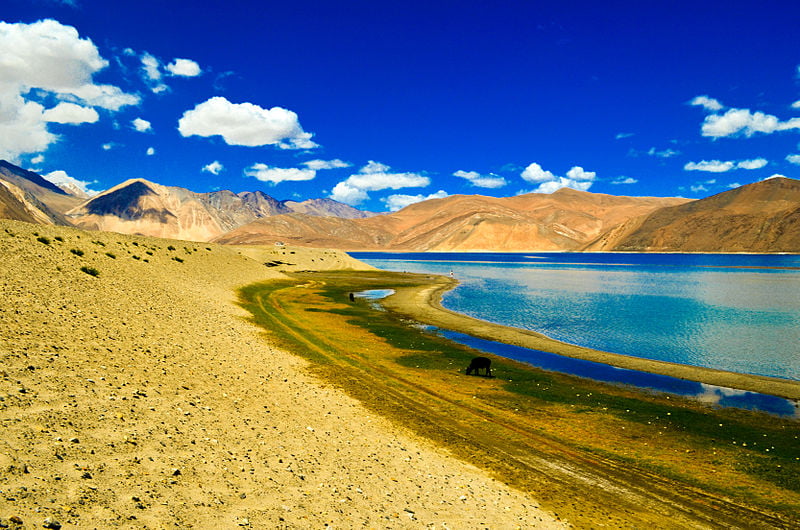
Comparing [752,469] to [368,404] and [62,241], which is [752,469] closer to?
[368,404]

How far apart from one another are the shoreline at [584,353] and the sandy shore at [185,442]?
19.6 m

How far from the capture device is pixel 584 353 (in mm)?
31875

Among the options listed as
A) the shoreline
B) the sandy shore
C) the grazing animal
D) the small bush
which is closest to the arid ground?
the sandy shore

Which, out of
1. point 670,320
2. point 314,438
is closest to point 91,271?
point 314,438

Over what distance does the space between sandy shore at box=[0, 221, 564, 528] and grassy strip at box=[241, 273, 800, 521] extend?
2.21 meters

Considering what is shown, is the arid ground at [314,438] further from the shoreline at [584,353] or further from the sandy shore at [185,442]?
the shoreline at [584,353]

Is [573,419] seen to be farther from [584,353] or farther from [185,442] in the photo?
[584,353]

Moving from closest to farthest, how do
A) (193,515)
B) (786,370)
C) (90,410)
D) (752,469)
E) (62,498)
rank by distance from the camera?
1. (62,498)
2. (193,515)
3. (90,410)
4. (752,469)
5. (786,370)

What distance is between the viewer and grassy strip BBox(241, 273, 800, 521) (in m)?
13.9

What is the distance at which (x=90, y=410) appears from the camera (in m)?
11.9

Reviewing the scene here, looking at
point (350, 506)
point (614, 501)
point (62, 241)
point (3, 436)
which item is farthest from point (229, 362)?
point (62, 241)

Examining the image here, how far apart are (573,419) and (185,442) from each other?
48.4 ft

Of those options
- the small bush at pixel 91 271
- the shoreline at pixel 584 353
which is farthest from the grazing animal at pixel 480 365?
the small bush at pixel 91 271

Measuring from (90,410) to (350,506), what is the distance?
7.67m
